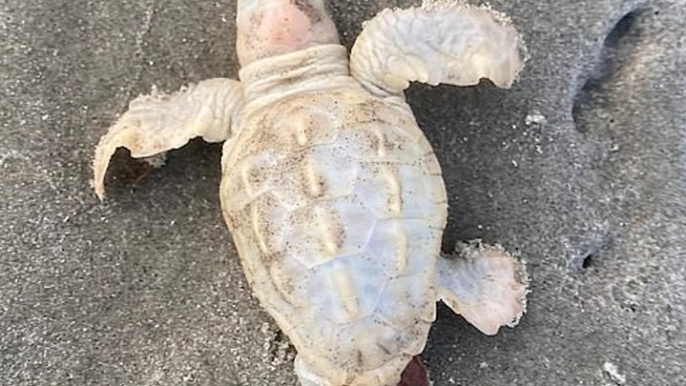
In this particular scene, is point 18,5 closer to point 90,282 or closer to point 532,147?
point 90,282

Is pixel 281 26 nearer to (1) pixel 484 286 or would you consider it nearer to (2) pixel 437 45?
(2) pixel 437 45

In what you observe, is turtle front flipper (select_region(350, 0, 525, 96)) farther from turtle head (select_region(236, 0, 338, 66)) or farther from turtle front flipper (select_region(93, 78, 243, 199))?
turtle front flipper (select_region(93, 78, 243, 199))

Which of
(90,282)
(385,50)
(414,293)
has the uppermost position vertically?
(385,50)

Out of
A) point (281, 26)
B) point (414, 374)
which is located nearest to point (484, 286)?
point (414, 374)

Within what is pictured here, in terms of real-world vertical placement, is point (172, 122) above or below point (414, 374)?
above

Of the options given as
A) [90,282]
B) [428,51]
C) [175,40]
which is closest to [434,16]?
[428,51]

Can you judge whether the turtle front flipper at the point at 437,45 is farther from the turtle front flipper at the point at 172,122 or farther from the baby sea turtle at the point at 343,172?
the turtle front flipper at the point at 172,122
